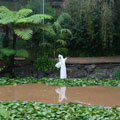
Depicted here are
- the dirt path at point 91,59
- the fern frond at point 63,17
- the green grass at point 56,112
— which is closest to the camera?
the green grass at point 56,112

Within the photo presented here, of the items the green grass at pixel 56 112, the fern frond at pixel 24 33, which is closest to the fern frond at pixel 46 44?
the fern frond at pixel 24 33

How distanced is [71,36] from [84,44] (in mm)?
738

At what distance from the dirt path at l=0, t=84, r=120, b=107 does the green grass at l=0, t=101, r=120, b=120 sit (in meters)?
0.92

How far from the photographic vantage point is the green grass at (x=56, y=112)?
542cm

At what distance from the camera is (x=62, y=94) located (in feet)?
26.1

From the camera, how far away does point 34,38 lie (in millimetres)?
12086

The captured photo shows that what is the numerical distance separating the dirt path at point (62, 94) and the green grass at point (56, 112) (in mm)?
923

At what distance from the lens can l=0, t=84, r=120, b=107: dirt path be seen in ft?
23.8

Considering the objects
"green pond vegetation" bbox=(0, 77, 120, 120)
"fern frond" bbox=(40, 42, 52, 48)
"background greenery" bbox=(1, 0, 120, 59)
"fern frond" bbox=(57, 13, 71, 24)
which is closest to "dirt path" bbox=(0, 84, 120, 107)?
"green pond vegetation" bbox=(0, 77, 120, 120)

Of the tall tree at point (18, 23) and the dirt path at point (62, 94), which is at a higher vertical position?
the tall tree at point (18, 23)

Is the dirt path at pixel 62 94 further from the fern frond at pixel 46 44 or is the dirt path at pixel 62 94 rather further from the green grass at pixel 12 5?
the green grass at pixel 12 5

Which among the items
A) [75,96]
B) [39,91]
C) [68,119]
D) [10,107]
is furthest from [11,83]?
[68,119]

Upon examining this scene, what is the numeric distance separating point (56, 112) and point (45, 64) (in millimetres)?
5710

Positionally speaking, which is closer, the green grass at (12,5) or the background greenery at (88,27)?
the background greenery at (88,27)
